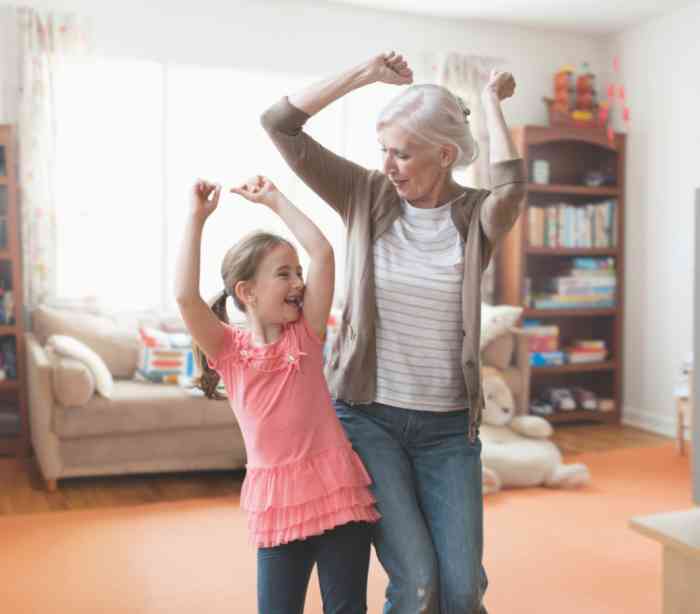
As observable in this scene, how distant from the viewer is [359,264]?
5.74 ft

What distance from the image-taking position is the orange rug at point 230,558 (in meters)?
2.80

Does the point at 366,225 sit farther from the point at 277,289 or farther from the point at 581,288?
the point at 581,288

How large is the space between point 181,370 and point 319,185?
2.81m

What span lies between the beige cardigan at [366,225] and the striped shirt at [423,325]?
0.02 metres

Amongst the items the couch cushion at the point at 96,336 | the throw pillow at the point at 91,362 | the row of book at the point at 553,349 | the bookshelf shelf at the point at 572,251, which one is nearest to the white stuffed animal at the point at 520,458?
the row of book at the point at 553,349

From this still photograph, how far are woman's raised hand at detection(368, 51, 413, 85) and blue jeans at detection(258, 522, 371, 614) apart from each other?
2.76 feet

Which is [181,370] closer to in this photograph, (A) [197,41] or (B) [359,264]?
(A) [197,41]

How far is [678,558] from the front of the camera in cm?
200

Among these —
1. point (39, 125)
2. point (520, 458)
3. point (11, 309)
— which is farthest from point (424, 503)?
point (39, 125)

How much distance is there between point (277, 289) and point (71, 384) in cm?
248

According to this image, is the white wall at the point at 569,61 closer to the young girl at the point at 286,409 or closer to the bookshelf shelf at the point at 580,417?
the bookshelf shelf at the point at 580,417

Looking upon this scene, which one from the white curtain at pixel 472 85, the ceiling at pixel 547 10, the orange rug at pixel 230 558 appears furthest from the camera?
the white curtain at pixel 472 85

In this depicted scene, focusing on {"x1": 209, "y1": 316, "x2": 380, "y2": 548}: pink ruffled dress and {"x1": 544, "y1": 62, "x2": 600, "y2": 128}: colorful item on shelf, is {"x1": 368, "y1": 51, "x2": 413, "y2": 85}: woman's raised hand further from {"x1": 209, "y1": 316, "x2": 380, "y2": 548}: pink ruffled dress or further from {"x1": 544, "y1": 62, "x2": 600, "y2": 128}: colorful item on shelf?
{"x1": 544, "y1": 62, "x2": 600, "y2": 128}: colorful item on shelf

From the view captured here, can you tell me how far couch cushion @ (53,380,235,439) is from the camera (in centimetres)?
393
